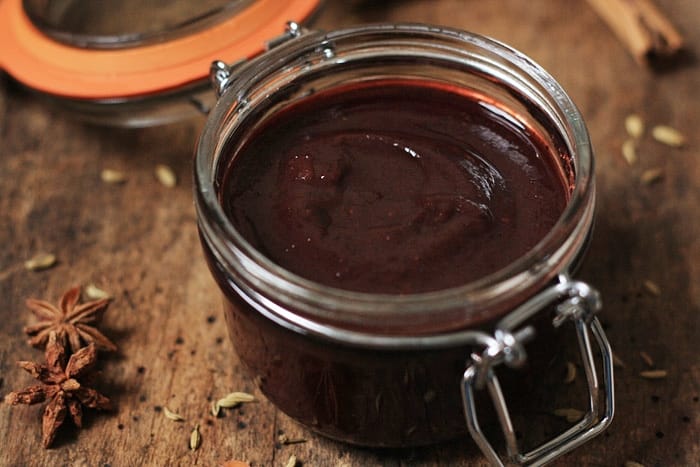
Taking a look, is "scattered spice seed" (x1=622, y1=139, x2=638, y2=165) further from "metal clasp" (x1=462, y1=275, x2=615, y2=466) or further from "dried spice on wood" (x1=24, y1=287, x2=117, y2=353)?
"dried spice on wood" (x1=24, y1=287, x2=117, y2=353)

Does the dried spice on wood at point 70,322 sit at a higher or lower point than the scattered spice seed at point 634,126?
lower

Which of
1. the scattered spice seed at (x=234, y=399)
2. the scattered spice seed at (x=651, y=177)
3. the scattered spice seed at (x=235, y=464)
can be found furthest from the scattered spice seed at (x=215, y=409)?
the scattered spice seed at (x=651, y=177)

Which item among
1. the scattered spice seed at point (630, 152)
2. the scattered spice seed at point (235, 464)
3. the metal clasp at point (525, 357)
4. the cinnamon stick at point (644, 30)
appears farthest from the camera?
the cinnamon stick at point (644, 30)

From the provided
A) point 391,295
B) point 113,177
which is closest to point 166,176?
point 113,177

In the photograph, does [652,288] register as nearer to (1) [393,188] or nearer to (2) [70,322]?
(1) [393,188]

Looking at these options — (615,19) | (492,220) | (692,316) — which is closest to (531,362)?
(492,220)

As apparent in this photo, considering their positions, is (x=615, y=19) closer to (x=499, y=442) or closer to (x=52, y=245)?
(x=499, y=442)

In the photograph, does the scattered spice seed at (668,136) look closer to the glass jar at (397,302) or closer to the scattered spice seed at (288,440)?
the glass jar at (397,302)
